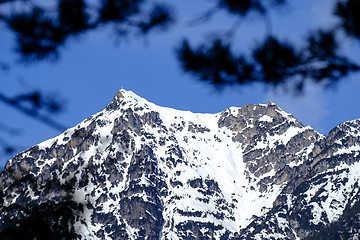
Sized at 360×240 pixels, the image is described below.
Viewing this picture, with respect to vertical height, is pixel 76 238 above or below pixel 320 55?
below

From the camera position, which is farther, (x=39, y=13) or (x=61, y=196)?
(x=61, y=196)

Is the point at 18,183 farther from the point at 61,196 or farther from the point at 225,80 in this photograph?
the point at 225,80

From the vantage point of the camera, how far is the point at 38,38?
1097cm

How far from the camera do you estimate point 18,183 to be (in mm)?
12703

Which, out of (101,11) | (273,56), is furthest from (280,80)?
(101,11)

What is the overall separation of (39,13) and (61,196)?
3.19 metres

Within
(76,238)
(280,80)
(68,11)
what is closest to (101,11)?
(68,11)

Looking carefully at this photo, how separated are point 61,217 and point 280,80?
433cm

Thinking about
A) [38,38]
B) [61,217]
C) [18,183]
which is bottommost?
[61,217]

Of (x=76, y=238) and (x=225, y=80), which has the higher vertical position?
(x=225, y=80)

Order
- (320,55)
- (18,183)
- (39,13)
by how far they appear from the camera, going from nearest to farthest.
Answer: (39,13)
(320,55)
(18,183)

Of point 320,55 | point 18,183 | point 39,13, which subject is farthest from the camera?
point 18,183

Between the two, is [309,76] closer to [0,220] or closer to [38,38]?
[38,38]

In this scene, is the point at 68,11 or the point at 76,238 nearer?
the point at 68,11
